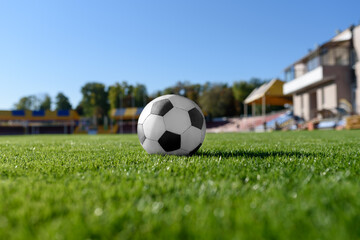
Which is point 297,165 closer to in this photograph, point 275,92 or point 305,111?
point 275,92

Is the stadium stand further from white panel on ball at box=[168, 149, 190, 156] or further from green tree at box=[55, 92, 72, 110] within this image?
white panel on ball at box=[168, 149, 190, 156]

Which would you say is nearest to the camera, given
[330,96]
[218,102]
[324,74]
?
[324,74]

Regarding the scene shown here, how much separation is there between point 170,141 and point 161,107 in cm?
55

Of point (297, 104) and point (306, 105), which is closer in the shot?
point (306, 105)

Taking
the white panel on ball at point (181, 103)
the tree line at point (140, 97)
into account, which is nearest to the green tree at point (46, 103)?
the tree line at point (140, 97)

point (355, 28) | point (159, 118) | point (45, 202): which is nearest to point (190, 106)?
point (159, 118)

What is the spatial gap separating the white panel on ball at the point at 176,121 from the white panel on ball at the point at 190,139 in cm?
8

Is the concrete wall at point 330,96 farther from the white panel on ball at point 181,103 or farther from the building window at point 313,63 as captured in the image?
the white panel on ball at point 181,103

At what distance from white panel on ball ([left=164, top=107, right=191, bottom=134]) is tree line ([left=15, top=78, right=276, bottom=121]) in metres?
51.1

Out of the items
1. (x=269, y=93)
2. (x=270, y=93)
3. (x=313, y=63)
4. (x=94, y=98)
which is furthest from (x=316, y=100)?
(x=94, y=98)

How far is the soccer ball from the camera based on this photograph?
13.1 ft

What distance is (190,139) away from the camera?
4.04m

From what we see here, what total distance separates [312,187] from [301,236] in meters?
0.90

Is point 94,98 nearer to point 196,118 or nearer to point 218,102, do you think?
point 218,102
